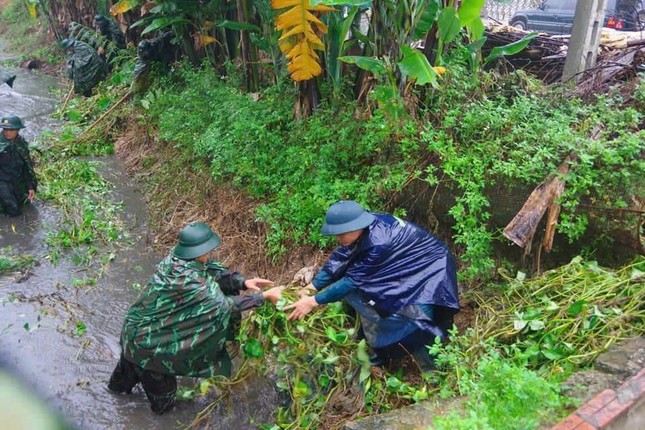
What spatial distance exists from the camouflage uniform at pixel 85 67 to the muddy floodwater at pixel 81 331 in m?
4.61

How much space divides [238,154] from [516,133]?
119 inches

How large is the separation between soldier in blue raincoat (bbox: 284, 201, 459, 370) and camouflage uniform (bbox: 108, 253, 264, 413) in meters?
0.48

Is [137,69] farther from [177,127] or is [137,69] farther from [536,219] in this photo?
[536,219]

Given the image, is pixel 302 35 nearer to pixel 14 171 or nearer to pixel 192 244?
pixel 192 244

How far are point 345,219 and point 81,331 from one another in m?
2.70

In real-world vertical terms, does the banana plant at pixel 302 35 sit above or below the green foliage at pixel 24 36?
above

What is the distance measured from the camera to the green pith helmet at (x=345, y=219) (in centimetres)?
347

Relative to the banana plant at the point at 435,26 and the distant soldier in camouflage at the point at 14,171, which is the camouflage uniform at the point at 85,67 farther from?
the banana plant at the point at 435,26

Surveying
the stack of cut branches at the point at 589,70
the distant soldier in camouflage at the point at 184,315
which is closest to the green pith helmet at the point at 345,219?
the distant soldier in camouflage at the point at 184,315

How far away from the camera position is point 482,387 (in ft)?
8.68

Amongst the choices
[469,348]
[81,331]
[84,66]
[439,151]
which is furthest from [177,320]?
[84,66]

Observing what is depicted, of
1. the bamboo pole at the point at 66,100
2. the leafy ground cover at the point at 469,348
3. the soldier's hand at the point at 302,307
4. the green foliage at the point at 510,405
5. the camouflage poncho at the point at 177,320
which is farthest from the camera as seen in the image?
the bamboo pole at the point at 66,100

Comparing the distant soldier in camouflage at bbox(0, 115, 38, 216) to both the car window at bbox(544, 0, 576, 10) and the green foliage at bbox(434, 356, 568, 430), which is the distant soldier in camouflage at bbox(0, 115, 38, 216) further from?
the car window at bbox(544, 0, 576, 10)

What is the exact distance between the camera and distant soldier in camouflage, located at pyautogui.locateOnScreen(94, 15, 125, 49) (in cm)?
1123
